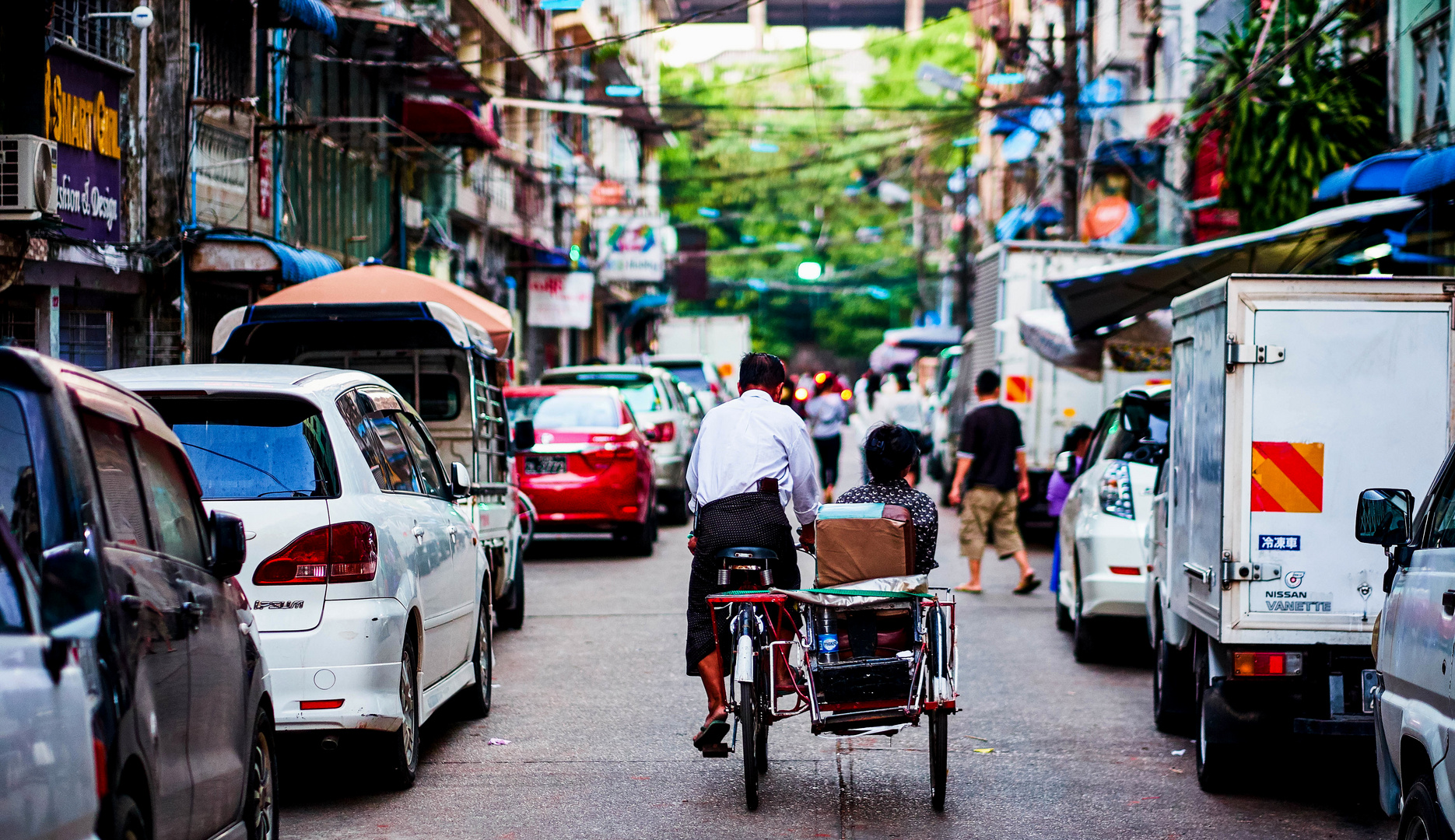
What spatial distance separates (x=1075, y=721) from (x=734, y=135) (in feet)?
176

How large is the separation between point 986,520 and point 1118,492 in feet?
12.1

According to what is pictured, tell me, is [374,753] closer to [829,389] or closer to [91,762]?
[91,762]

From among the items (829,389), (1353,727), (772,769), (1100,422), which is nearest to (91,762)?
(772,769)

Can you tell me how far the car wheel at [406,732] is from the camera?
6.86 meters

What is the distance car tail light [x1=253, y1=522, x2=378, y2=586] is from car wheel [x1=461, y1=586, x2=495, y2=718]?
2159mm

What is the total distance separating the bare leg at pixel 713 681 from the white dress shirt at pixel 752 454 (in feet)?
2.21

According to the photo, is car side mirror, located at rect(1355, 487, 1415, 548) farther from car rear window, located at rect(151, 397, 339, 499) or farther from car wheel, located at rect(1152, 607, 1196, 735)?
car rear window, located at rect(151, 397, 339, 499)

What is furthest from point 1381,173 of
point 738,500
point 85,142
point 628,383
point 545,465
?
point 85,142

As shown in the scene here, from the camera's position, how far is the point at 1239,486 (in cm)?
685

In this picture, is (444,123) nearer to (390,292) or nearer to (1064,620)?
(390,292)

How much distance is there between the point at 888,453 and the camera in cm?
705

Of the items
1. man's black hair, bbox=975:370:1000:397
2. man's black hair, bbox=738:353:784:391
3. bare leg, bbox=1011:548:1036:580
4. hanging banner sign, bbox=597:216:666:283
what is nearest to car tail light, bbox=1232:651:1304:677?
man's black hair, bbox=738:353:784:391

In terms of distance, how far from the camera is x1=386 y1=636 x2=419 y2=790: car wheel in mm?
6863

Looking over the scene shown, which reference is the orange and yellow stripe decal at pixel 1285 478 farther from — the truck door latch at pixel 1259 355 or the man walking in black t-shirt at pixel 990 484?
the man walking in black t-shirt at pixel 990 484
